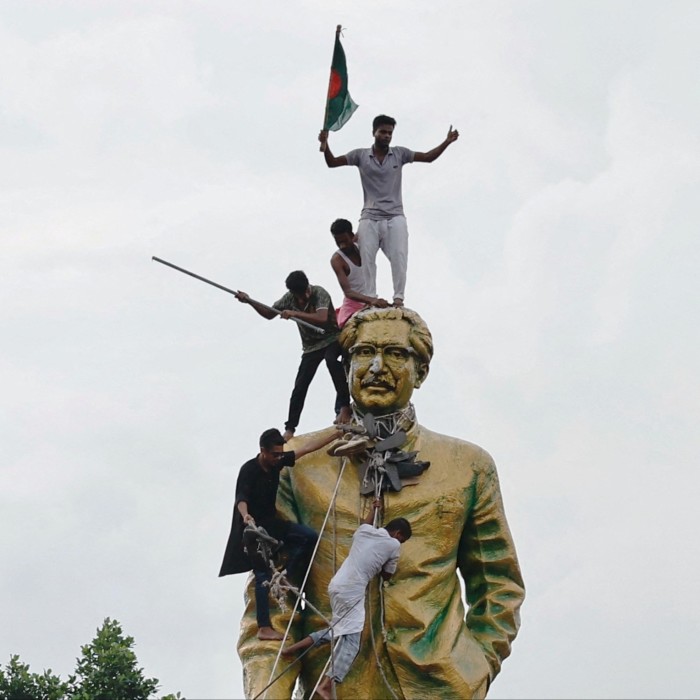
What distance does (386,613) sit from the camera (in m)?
16.5

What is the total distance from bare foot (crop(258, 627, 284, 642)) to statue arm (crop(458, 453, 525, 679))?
1587 millimetres

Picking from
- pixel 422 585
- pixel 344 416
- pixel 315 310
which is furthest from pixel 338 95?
pixel 422 585

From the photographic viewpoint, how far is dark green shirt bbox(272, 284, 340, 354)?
57.7ft

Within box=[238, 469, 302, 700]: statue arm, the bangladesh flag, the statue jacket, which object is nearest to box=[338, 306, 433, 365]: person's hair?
the statue jacket

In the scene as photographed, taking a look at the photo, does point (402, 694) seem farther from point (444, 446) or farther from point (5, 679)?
point (5, 679)

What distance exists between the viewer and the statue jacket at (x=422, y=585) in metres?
16.4

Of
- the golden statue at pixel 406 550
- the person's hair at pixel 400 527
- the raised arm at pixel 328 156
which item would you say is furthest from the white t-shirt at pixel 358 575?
the raised arm at pixel 328 156

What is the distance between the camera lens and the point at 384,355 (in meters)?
17.1

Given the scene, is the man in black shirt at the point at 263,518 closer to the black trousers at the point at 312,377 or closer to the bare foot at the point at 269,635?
the bare foot at the point at 269,635

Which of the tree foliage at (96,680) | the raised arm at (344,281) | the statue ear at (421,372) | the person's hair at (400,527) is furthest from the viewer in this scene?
the tree foliage at (96,680)

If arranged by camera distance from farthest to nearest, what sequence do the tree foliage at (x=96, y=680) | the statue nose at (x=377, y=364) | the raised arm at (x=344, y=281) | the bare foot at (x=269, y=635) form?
the tree foliage at (x=96, y=680)
the raised arm at (x=344, y=281)
the statue nose at (x=377, y=364)
the bare foot at (x=269, y=635)

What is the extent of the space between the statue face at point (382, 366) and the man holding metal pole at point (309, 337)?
450 millimetres

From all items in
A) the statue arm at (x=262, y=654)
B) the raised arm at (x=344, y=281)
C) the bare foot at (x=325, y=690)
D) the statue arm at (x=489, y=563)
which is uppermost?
the raised arm at (x=344, y=281)

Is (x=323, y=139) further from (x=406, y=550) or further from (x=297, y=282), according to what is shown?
(x=406, y=550)
